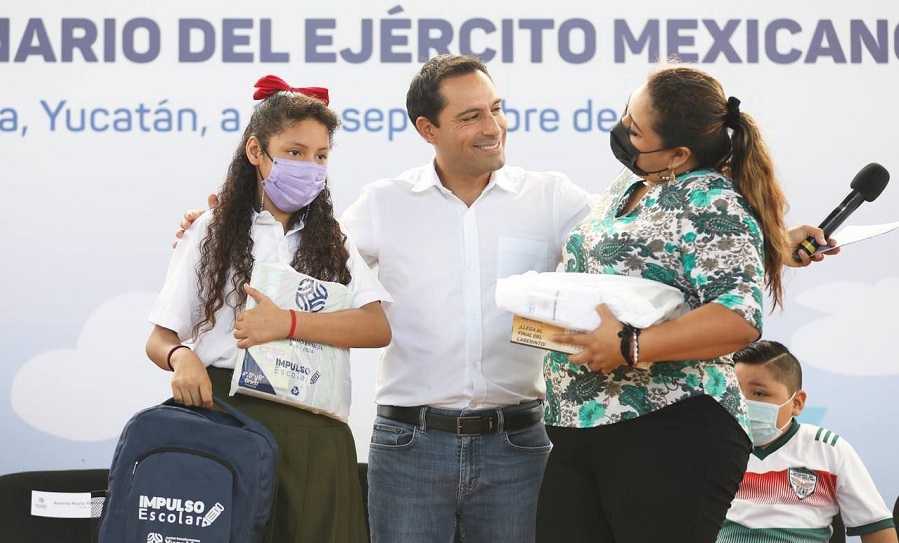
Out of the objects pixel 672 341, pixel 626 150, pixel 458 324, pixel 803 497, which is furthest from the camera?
pixel 803 497

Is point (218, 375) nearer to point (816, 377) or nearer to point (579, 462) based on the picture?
point (579, 462)

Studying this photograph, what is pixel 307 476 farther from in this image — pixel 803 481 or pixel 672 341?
pixel 803 481

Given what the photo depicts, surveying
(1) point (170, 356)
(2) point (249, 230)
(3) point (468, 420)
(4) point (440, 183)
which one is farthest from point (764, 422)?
(1) point (170, 356)

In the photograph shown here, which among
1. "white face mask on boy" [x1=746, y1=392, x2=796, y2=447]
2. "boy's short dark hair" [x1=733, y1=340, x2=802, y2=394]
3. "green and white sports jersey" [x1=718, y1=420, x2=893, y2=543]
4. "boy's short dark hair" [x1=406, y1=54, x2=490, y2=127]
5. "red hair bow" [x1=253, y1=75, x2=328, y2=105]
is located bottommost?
"green and white sports jersey" [x1=718, y1=420, x2=893, y2=543]

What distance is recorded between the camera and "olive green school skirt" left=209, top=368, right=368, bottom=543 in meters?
2.25

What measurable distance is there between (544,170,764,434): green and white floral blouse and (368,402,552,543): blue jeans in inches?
17.3

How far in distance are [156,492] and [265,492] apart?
0.22m

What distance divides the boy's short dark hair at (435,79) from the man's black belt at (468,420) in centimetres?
79

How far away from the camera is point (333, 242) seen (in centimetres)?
248

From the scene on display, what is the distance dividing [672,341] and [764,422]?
1.38 meters

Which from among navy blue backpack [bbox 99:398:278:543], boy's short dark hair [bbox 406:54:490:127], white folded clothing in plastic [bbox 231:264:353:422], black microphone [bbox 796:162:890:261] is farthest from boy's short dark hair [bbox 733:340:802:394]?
navy blue backpack [bbox 99:398:278:543]

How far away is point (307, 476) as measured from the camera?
2281 mm

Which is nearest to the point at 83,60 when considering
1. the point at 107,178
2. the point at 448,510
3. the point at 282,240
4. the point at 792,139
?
the point at 107,178

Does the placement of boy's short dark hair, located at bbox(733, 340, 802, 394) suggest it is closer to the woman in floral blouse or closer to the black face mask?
the woman in floral blouse
